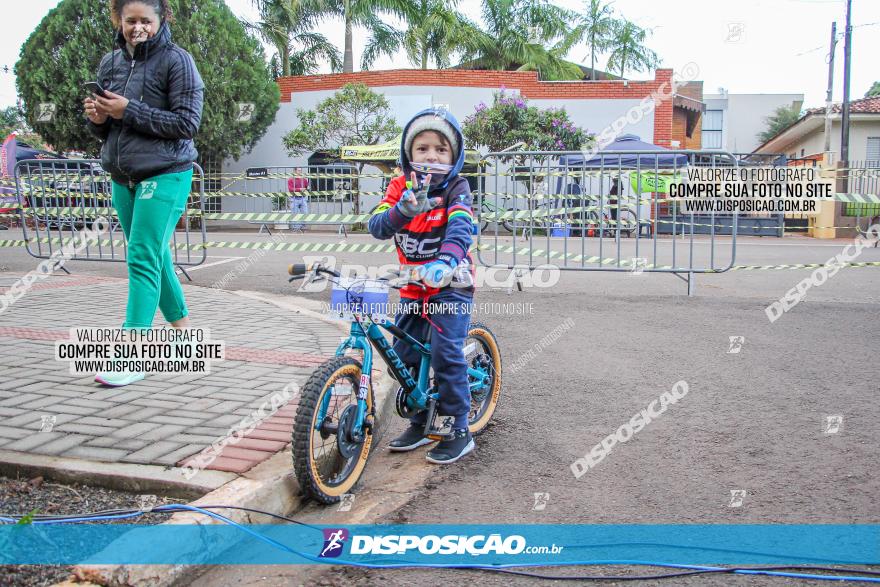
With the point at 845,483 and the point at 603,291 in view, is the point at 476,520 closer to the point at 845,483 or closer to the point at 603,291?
the point at 845,483

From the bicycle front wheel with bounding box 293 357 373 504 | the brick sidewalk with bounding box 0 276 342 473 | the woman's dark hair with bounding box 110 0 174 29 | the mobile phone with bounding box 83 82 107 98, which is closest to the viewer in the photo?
the bicycle front wheel with bounding box 293 357 373 504

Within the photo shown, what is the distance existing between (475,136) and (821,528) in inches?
877

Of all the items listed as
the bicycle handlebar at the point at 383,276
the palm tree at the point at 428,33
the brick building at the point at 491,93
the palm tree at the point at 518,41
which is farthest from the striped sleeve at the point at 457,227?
the palm tree at the point at 518,41

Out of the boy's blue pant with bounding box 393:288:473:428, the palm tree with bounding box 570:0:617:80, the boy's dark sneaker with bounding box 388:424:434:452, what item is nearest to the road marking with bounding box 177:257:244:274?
the boy's dark sneaker with bounding box 388:424:434:452

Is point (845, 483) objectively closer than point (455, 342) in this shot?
Yes

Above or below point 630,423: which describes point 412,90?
above

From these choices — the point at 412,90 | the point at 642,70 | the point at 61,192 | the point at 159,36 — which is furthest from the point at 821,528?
the point at 642,70

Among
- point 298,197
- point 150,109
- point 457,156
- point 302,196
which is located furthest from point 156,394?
point 298,197

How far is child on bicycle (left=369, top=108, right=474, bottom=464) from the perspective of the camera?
3.38 meters

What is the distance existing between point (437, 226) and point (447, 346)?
0.56m

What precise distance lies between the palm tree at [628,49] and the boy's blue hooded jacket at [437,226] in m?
40.1

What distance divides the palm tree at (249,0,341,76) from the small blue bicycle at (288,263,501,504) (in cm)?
2986

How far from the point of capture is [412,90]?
87.1 feet

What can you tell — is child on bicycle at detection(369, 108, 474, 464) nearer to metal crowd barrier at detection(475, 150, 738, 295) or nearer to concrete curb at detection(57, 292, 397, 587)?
concrete curb at detection(57, 292, 397, 587)
